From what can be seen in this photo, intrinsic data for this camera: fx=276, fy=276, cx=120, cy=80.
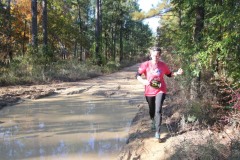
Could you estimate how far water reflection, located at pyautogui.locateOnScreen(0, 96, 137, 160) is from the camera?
5.07 meters

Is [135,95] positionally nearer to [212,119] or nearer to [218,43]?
[212,119]

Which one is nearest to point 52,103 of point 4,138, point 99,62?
point 4,138

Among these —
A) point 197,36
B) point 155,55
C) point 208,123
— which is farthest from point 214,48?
point 208,123

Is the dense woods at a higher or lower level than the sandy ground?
higher

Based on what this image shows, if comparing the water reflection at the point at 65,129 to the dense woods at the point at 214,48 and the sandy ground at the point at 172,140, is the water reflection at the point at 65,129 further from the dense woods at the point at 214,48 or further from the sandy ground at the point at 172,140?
the dense woods at the point at 214,48

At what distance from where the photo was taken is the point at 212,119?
18.1ft

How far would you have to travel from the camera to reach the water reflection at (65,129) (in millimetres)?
5070

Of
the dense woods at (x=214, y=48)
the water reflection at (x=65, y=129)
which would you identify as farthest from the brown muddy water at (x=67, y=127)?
the dense woods at (x=214, y=48)

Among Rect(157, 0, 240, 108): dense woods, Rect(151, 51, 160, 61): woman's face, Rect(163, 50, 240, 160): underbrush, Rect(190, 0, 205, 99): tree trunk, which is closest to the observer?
Rect(163, 50, 240, 160): underbrush

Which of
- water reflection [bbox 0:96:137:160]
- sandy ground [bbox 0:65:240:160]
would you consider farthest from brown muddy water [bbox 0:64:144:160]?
sandy ground [bbox 0:65:240:160]

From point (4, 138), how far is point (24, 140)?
0.49 meters

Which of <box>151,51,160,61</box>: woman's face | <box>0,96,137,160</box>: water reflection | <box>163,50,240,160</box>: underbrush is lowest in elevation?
<box>0,96,137,160</box>: water reflection

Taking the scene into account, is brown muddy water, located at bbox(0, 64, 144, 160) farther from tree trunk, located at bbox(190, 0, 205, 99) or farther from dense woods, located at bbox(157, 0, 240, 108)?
dense woods, located at bbox(157, 0, 240, 108)

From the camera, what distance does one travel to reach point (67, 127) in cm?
651
